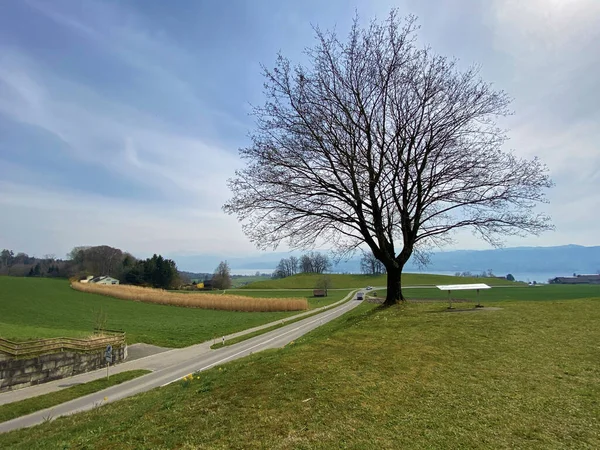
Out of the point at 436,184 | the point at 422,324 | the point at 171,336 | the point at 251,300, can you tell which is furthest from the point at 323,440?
the point at 251,300

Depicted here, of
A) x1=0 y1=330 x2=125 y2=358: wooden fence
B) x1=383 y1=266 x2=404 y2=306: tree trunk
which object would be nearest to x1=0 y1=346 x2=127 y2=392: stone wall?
x1=0 y1=330 x2=125 y2=358: wooden fence

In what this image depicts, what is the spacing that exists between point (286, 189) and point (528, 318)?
10.1 meters

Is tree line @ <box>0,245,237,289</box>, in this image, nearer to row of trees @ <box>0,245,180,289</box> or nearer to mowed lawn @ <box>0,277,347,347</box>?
row of trees @ <box>0,245,180,289</box>

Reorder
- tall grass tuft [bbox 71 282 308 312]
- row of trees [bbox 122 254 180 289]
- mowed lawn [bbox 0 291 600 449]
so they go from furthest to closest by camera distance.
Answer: row of trees [bbox 122 254 180 289] < tall grass tuft [bbox 71 282 308 312] < mowed lawn [bbox 0 291 600 449]

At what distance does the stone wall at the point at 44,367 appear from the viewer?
17219mm

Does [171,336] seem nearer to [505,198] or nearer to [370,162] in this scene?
[370,162]

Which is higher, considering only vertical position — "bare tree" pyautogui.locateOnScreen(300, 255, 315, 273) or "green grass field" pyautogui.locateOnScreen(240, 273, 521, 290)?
"bare tree" pyautogui.locateOnScreen(300, 255, 315, 273)

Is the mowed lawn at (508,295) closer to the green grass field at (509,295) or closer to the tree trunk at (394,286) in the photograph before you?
the green grass field at (509,295)

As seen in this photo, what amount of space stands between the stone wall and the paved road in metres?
3.01

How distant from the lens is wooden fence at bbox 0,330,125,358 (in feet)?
57.7

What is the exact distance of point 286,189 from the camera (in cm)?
1432

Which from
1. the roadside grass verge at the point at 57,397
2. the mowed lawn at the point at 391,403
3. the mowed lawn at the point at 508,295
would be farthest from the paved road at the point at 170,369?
the mowed lawn at the point at 508,295

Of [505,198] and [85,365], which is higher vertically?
[505,198]

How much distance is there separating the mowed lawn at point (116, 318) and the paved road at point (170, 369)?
4.76 metres
